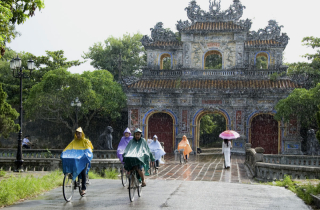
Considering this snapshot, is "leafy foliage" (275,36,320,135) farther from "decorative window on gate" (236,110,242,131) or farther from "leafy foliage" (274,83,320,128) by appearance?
"decorative window on gate" (236,110,242,131)

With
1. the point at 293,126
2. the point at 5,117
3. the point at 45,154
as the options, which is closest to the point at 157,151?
the point at 5,117

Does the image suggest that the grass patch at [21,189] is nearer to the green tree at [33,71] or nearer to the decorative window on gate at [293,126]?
the decorative window on gate at [293,126]

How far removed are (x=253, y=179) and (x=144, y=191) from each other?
6.06 m

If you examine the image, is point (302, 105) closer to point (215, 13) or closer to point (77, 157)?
point (215, 13)

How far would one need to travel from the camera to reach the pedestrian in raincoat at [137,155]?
850 centimetres

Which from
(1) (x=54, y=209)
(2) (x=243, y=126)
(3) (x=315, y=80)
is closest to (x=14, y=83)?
(2) (x=243, y=126)

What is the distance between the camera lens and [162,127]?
29609mm

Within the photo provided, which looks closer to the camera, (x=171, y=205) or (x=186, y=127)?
(x=171, y=205)

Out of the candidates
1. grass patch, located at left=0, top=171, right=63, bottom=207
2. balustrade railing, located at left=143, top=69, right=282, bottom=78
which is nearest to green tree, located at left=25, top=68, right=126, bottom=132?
balustrade railing, located at left=143, top=69, right=282, bottom=78

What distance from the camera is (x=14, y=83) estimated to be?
109 feet

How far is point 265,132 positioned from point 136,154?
21.3 m

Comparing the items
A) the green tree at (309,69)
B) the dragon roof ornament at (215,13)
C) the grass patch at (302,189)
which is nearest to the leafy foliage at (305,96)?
the green tree at (309,69)

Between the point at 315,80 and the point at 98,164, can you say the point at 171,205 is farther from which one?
the point at 315,80

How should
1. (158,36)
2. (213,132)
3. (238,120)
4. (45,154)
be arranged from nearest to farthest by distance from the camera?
(45,154), (238,120), (158,36), (213,132)
